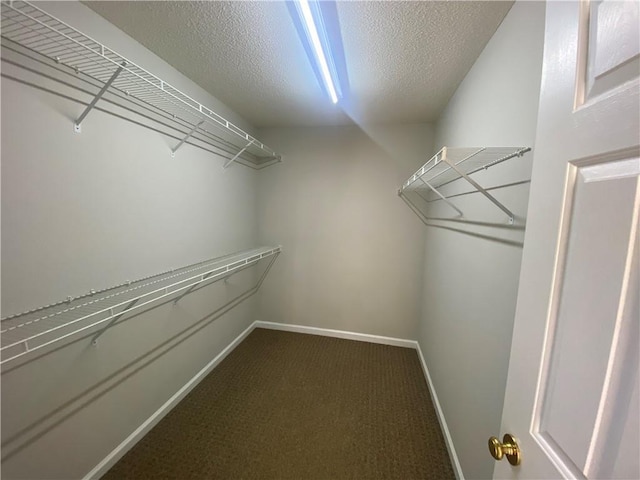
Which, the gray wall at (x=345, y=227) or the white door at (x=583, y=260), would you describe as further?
the gray wall at (x=345, y=227)

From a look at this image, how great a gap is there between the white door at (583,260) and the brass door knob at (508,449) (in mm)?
14

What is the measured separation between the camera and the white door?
0.38 metres

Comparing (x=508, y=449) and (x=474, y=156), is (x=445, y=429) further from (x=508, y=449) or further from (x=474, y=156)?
(x=474, y=156)

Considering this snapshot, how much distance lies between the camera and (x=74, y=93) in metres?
1.17

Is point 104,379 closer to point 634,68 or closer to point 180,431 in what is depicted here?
point 180,431

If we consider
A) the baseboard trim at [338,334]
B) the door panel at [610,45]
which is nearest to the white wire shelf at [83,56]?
the door panel at [610,45]

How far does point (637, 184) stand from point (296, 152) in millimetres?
2734

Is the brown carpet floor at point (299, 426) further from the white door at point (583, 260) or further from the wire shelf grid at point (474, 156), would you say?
the wire shelf grid at point (474, 156)

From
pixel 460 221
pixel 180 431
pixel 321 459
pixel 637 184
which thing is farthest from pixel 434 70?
pixel 180 431

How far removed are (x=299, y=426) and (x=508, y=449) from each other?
1494 millimetres

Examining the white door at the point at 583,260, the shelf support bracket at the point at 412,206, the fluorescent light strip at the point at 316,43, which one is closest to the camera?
the white door at the point at 583,260

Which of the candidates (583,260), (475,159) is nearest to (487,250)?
(475,159)

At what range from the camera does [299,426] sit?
174cm

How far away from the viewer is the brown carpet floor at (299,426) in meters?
1.46
